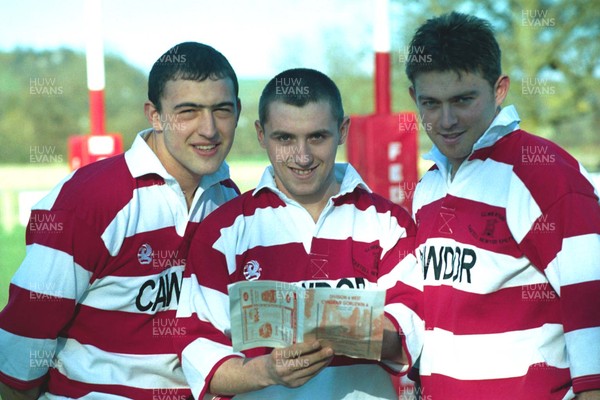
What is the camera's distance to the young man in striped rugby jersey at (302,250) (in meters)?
2.53

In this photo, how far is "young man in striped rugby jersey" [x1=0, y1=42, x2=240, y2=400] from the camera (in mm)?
2684

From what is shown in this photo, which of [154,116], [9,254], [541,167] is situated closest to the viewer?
[541,167]

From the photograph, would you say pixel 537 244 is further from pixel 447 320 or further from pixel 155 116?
pixel 155 116

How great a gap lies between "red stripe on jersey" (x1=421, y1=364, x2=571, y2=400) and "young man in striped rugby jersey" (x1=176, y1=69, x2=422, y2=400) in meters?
0.17

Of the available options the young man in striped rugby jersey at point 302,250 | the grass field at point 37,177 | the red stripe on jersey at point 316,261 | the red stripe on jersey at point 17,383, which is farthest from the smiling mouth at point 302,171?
the grass field at point 37,177

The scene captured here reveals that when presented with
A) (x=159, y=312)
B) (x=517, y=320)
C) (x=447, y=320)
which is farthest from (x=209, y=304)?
(x=517, y=320)

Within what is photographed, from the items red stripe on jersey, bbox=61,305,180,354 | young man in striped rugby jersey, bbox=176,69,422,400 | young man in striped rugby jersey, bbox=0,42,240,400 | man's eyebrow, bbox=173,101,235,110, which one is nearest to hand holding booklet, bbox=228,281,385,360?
young man in striped rugby jersey, bbox=176,69,422,400

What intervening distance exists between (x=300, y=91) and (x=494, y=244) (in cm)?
78

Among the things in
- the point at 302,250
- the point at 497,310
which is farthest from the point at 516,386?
the point at 302,250

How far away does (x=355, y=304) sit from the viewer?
7.09ft

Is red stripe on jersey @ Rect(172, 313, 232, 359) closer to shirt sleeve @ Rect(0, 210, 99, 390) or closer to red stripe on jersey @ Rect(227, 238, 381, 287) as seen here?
red stripe on jersey @ Rect(227, 238, 381, 287)

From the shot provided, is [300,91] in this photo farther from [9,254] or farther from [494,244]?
[9,254]

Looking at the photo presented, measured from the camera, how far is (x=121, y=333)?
2760 millimetres

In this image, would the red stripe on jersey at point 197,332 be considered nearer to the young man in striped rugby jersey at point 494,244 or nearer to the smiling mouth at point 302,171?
the smiling mouth at point 302,171
